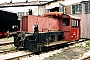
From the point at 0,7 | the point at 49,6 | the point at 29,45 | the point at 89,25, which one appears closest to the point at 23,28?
the point at 29,45

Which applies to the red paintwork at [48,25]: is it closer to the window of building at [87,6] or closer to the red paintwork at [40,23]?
the red paintwork at [40,23]

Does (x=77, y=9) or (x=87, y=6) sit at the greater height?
(x=87, y=6)

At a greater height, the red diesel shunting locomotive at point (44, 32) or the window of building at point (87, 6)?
the window of building at point (87, 6)

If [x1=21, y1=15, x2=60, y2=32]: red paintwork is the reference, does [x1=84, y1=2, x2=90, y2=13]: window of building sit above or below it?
above

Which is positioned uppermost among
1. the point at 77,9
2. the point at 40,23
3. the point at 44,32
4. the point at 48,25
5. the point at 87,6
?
the point at 87,6

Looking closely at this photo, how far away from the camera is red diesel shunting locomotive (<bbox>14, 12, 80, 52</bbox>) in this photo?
25.9 feet

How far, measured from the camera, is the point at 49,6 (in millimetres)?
20328

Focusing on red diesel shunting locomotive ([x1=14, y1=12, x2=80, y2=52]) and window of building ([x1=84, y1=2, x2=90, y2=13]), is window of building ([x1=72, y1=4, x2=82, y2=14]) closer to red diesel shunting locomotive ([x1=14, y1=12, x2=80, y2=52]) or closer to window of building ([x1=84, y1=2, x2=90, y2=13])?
window of building ([x1=84, y1=2, x2=90, y2=13])

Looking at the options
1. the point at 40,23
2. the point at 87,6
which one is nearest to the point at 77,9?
the point at 87,6

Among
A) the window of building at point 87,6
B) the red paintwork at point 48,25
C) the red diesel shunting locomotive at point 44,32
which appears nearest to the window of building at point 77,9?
the window of building at point 87,6

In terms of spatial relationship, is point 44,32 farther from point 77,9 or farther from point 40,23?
point 77,9

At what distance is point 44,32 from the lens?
8555 millimetres

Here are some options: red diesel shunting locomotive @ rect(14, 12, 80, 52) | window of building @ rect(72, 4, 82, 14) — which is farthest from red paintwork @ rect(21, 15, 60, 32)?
window of building @ rect(72, 4, 82, 14)

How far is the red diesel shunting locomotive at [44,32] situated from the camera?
25.9 feet
